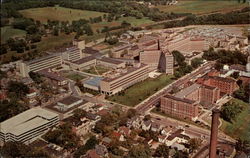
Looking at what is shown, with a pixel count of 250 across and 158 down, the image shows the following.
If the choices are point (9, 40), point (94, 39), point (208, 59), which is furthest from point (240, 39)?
point (9, 40)

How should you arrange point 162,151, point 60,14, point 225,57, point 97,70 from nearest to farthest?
point 162,151
point 225,57
point 97,70
point 60,14

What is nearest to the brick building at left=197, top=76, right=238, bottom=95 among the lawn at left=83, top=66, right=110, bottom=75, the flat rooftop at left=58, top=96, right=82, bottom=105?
the flat rooftop at left=58, top=96, right=82, bottom=105

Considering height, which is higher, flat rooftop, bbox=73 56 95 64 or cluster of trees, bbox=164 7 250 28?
cluster of trees, bbox=164 7 250 28

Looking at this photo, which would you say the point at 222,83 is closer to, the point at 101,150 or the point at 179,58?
the point at 179,58

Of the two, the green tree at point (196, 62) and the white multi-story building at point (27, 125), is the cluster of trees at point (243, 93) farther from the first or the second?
the white multi-story building at point (27, 125)

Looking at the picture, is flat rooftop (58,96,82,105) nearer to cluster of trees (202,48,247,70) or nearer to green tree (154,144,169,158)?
green tree (154,144,169,158)

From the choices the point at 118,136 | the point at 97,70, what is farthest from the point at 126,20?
the point at 118,136
